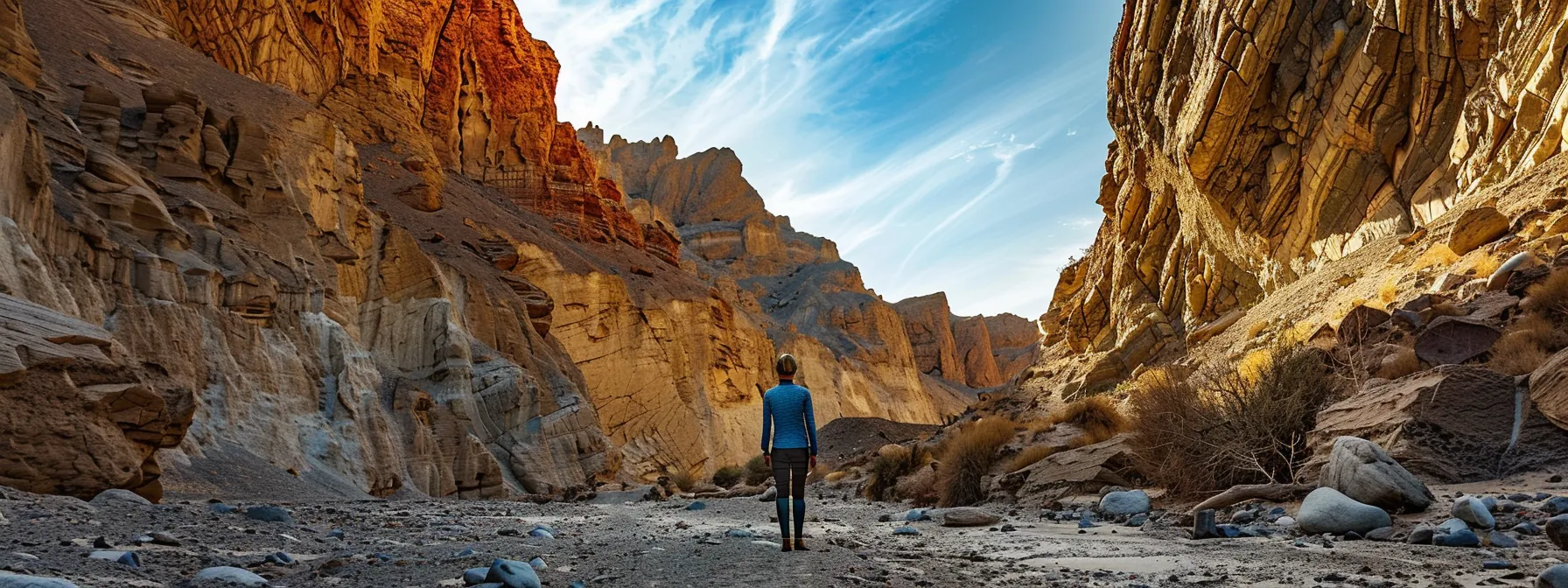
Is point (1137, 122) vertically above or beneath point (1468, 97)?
above

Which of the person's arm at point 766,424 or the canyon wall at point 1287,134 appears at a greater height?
the canyon wall at point 1287,134

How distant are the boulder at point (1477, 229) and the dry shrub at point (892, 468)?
10317mm

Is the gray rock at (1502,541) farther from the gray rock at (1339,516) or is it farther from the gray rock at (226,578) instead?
the gray rock at (226,578)

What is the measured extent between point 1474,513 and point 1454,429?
2.56 meters

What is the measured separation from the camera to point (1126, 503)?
910 cm

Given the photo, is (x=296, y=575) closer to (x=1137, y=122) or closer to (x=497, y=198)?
(x=1137, y=122)

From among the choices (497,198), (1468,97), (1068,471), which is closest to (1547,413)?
(1068,471)

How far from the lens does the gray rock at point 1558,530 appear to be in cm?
462

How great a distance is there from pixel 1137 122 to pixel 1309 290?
44.6ft

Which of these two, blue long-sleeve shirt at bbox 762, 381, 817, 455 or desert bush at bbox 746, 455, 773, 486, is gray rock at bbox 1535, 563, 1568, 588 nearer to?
blue long-sleeve shirt at bbox 762, 381, 817, 455

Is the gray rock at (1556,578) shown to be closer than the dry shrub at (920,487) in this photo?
Yes

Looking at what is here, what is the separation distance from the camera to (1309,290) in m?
20.5

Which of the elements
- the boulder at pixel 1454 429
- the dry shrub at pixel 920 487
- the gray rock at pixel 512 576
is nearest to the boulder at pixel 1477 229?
the boulder at pixel 1454 429

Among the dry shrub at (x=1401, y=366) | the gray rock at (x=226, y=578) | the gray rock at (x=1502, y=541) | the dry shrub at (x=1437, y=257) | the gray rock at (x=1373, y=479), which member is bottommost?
the gray rock at (x=1502, y=541)
